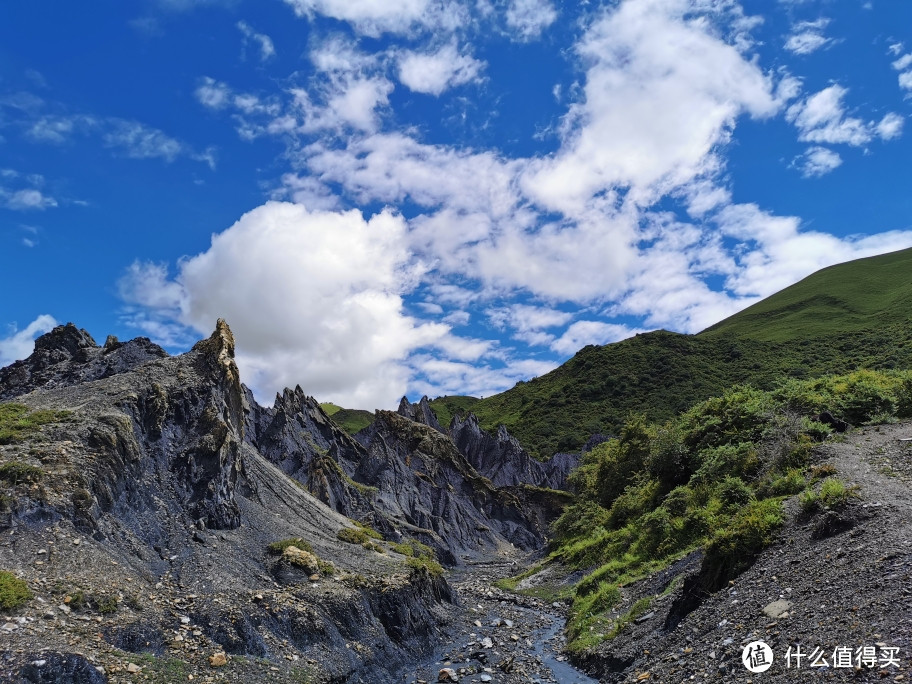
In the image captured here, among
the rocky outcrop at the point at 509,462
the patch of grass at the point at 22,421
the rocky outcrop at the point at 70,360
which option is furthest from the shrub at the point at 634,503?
the rocky outcrop at the point at 509,462

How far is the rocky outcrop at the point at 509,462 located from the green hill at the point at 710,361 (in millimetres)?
15554

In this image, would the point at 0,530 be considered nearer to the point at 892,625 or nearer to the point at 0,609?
the point at 0,609

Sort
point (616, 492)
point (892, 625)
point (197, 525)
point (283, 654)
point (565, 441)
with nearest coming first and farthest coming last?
1. point (892, 625)
2. point (283, 654)
3. point (197, 525)
4. point (616, 492)
5. point (565, 441)

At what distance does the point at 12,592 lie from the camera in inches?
727

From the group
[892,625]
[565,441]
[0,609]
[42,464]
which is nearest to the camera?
[892,625]

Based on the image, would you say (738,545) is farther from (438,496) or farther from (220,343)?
(438,496)

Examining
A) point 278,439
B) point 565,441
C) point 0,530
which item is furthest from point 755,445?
point 565,441

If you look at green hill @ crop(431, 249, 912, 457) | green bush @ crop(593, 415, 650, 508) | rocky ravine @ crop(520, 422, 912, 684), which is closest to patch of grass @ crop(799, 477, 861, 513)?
rocky ravine @ crop(520, 422, 912, 684)

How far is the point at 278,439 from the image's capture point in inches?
3204

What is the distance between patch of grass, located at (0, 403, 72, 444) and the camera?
26.3 meters

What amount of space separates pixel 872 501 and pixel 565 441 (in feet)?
432

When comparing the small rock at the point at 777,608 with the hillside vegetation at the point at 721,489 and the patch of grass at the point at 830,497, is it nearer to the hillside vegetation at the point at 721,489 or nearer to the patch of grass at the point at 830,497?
the hillside vegetation at the point at 721,489

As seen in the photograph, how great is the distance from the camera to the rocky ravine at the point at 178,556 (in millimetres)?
19641

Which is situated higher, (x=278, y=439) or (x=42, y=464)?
(x=278, y=439)
